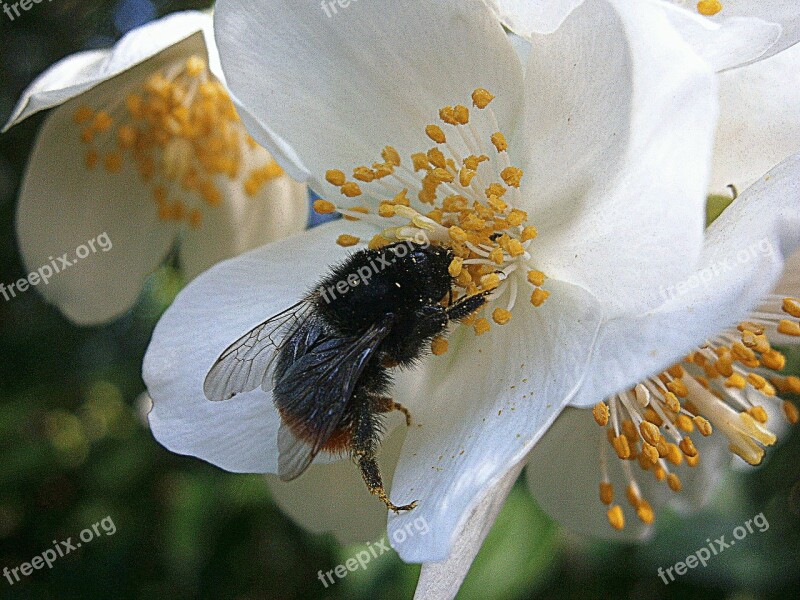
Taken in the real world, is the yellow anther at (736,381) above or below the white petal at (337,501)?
above

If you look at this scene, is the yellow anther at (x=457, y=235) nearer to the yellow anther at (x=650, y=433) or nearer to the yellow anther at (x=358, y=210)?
the yellow anther at (x=358, y=210)

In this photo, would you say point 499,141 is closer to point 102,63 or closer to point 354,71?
point 354,71

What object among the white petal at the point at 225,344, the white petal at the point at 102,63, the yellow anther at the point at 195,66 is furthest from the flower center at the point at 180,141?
the white petal at the point at 225,344

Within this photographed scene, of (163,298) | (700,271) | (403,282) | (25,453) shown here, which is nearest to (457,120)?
(403,282)

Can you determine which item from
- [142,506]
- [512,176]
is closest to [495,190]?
[512,176]

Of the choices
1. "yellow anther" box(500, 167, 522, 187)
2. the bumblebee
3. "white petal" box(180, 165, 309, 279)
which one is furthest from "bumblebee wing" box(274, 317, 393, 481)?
"white petal" box(180, 165, 309, 279)

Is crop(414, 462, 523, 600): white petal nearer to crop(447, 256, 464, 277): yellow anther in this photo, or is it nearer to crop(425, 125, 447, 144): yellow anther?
crop(447, 256, 464, 277): yellow anther

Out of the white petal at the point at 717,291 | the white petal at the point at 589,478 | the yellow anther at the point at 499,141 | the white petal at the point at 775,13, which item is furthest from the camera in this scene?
the white petal at the point at 589,478
